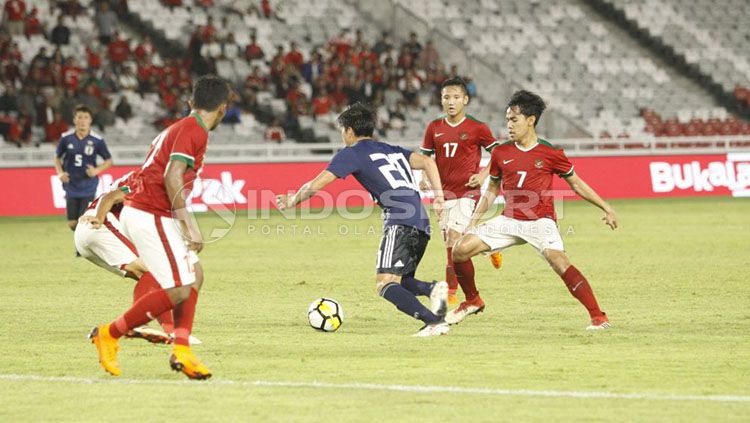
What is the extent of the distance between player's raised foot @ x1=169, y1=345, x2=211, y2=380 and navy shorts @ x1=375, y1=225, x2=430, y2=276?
97.8 inches

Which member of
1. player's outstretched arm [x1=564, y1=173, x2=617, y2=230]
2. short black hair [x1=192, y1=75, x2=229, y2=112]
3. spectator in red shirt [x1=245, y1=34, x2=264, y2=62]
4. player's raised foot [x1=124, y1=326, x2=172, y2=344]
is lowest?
player's raised foot [x1=124, y1=326, x2=172, y2=344]

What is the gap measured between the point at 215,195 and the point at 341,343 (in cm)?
1634

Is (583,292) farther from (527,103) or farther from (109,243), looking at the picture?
(109,243)

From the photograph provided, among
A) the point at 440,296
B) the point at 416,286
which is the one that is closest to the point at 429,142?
the point at 416,286

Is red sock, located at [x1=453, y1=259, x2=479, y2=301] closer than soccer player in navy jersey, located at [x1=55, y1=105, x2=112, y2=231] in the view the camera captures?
Yes

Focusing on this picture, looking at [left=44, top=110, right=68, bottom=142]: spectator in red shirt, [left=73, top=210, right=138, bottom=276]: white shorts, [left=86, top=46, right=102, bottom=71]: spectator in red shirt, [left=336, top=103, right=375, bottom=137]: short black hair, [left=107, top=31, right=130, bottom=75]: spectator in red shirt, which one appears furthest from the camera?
[left=107, top=31, right=130, bottom=75]: spectator in red shirt

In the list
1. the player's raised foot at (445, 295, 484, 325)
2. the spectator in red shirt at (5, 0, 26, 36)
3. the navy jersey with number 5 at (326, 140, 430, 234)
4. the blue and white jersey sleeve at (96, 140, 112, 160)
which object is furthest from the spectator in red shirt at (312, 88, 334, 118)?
the navy jersey with number 5 at (326, 140, 430, 234)

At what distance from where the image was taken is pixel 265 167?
26281mm

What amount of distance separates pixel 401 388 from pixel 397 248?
2503mm

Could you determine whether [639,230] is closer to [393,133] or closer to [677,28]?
[393,133]

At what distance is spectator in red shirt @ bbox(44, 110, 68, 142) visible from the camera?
27172 millimetres

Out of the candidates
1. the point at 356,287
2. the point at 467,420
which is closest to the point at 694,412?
the point at 467,420

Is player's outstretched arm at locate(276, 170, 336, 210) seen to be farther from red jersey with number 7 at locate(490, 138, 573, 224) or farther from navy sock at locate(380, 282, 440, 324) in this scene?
red jersey with number 7 at locate(490, 138, 573, 224)

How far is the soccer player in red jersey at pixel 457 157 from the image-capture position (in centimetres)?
1260
